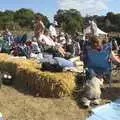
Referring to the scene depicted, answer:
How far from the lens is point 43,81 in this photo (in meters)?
9.48

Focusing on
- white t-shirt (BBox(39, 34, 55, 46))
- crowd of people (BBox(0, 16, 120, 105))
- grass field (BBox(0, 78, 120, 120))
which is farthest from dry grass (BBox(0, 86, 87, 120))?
white t-shirt (BBox(39, 34, 55, 46))

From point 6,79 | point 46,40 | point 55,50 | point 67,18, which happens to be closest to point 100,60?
point 6,79

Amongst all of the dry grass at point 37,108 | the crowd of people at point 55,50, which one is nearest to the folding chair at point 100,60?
the crowd of people at point 55,50

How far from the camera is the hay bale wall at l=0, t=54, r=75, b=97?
9.17 metres

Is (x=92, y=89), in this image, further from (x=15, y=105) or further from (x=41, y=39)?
(x=41, y=39)

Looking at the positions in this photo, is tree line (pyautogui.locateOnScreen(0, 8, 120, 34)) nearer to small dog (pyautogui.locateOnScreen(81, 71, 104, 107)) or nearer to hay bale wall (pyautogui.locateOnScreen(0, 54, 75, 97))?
hay bale wall (pyautogui.locateOnScreen(0, 54, 75, 97))

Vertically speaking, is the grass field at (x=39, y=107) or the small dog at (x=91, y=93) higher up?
the small dog at (x=91, y=93)

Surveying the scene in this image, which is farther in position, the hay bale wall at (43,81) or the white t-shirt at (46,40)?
the white t-shirt at (46,40)

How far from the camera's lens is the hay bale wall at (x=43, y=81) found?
9.17 metres

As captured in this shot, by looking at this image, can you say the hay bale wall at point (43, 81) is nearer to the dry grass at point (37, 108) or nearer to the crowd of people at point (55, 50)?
the dry grass at point (37, 108)

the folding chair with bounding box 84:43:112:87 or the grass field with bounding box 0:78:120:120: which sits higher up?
the folding chair with bounding box 84:43:112:87

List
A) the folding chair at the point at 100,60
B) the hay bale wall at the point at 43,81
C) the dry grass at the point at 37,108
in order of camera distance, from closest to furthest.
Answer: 1. the dry grass at the point at 37,108
2. the hay bale wall at the point at 43,81
3. the folding chair at the point at 100,60

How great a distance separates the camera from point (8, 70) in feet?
38.8

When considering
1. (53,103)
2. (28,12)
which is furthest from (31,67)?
(28,12)
